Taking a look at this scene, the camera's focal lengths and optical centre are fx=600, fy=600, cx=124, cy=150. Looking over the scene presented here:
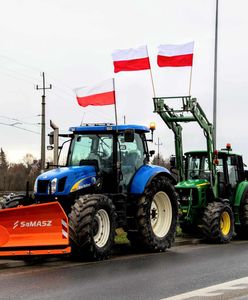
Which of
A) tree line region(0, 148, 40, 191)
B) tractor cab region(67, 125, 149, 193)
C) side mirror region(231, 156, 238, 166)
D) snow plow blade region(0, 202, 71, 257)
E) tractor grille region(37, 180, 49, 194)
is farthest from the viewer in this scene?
tree line region(0, 148, 40, 191)

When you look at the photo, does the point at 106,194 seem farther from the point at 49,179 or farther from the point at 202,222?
the point at 202,222

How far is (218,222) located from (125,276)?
22.9 ft

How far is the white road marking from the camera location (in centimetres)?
815

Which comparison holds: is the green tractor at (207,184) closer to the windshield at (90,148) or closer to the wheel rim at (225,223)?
the wheel rim at (225,223)

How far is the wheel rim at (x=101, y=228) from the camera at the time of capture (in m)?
12.0

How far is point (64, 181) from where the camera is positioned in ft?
40.7

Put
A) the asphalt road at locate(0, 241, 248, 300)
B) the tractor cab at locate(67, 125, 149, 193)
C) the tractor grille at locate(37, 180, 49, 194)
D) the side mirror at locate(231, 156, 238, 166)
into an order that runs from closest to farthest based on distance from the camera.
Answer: the asphalt road at locate(0, 241, 248, 300) < the tractor grille at locate(37, 180, 49, 194) < the tractor cab at locate(67, 125, 149, 193) < the side mirror at locate(231, 156, 238, 166)

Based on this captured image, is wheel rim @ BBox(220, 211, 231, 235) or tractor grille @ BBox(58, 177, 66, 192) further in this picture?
wheel rim @ BBox(220, 211, 231, 235)

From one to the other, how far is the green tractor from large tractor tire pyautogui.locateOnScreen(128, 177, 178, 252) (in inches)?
82.6

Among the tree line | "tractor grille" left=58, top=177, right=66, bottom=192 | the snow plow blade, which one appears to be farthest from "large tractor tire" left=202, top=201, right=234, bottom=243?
the tree line

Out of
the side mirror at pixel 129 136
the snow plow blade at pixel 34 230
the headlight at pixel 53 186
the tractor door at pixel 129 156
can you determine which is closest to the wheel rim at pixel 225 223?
the tractor door at pixel 129 156

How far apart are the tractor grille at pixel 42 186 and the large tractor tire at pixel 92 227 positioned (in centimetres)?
98

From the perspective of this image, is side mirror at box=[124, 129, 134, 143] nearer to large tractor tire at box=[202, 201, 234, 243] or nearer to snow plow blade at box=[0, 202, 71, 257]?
snow plow blade at box=[0, 202, 71, 257]

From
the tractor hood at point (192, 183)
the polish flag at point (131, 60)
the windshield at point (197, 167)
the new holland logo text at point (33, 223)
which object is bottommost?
the new holland logo text at point (33, 223)
